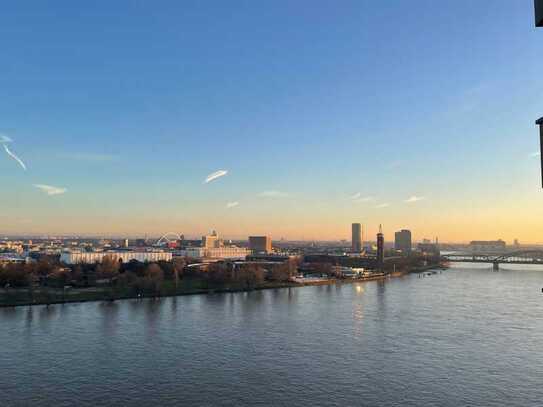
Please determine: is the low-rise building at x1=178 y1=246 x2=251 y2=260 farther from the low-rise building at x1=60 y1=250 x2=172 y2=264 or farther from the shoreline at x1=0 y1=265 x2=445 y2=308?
the shoreline at x1=0 y1=265 x2=445 y2=308

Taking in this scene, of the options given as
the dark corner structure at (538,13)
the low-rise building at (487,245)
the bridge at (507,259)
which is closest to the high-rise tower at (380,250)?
the bridge at (507,259)

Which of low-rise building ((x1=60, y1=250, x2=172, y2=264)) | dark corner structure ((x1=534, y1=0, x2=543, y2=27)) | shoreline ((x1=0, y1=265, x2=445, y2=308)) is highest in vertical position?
dark corner structure ((x1=534, y1=0, x2=543, y2=27))

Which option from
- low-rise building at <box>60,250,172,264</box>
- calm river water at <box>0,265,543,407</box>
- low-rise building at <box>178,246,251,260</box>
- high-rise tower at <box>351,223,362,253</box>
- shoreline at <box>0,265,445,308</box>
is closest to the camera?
calm river water at <box>0,265,543,407</box>

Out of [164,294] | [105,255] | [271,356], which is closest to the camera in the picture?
[271,356]

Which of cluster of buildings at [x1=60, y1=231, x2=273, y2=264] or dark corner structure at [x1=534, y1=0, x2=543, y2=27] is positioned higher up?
dark corner structure at [x1=534, y1=0, x2=543, y2=27]

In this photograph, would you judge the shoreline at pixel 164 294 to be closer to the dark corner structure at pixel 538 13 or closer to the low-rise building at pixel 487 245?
the dark corner structure at pixel 538 13

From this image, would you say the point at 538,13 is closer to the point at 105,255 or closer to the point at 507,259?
the point at 105,255

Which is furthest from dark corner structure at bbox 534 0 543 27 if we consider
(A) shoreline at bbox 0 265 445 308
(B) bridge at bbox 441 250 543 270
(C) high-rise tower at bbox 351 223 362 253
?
(C) high-rise tower at bbox 351 223 362 253

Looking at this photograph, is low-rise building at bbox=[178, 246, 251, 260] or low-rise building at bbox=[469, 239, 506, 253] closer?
low-rise building at bbox=[178, 246, 251, 260]

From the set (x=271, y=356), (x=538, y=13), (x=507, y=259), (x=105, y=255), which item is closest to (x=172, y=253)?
(x=105, y=255)

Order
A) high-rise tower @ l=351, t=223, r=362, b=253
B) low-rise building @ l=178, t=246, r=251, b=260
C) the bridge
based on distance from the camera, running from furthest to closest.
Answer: high-rise tower @ l=351, t=223, r=362, b=253 < low-rise building @ l=178, t=246, r=251, b=260 < the bridge
